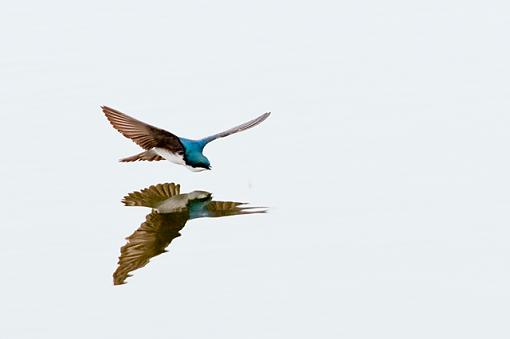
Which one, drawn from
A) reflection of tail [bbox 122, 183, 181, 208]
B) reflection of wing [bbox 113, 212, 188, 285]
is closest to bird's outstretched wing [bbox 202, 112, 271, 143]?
reflection of tail [bbox 122, 183, 181, 208]

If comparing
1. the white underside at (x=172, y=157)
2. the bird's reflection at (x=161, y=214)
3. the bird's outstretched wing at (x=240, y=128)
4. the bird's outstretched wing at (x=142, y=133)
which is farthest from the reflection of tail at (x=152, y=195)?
the bird's outstretched wing at (x=240, y=128)

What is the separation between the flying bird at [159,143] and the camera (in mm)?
8828

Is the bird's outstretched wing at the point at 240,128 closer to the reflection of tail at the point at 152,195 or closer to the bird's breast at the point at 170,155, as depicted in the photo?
the bird's breast at the point at 170,155

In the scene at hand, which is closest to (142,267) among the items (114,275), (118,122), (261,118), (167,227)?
(114,275)

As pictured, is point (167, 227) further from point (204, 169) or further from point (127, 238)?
point (204, 169)

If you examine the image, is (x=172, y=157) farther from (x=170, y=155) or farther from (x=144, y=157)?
(x=144, y=157)

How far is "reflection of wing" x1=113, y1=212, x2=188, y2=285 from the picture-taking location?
284 inches

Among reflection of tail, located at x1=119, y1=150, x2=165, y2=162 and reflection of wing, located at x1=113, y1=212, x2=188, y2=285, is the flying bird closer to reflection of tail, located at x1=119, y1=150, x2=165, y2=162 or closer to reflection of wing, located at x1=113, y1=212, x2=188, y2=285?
reflection of tail, located at x1=119, y1=150, x2=165, y2=162

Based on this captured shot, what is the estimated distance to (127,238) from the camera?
7.80 m

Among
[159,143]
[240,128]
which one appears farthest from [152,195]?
[240,128]

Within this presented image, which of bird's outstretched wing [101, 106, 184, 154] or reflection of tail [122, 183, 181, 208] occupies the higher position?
bird's outstretched wing [101, 106, 184, 154]

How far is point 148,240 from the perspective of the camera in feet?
25.6

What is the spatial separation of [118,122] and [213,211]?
124cm

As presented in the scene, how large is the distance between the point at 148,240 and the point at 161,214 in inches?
26.6
